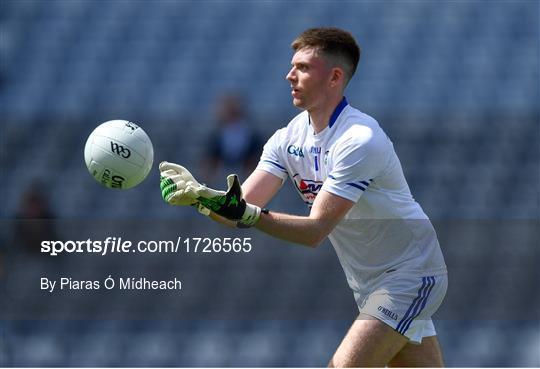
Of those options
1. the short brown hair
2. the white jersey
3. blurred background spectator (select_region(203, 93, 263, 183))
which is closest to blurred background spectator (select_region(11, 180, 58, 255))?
blurred background spectator (select_region(203, 93, 263, 183))

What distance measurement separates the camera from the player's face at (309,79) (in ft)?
15.8

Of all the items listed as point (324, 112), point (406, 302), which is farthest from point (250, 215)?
point (406, 302)

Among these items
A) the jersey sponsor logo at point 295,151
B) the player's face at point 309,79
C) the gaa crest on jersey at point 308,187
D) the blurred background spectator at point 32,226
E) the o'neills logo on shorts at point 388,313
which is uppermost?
the player's face at point 309,79

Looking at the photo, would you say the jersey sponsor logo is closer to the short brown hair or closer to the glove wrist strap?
the short brown hair

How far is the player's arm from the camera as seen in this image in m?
4.49

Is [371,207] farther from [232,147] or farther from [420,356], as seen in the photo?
[232,147]

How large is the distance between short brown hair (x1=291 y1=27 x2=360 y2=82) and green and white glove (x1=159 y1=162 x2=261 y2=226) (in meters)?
0.88

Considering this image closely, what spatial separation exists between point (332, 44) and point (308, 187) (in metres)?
0.69

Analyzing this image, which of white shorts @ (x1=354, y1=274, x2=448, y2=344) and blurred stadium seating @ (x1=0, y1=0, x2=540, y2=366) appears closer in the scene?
white shorts @ (x1=354, y1=274, x2=448, y2=344)

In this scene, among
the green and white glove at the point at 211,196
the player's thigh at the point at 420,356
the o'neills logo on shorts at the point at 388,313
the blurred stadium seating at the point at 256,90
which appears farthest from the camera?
the blurred stadium seating at the point at 256,90

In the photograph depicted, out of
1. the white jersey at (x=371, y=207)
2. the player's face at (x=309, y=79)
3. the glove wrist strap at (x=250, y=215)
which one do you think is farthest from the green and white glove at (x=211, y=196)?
the player's face at (x=309, y=79)

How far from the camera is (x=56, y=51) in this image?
11.8 meters

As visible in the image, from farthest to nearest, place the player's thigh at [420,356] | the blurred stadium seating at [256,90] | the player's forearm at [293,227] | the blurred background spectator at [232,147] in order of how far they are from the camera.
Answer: the blurred stadium seating at [256,90]
the blurred background spectator at [232,147]
the player's thigh at [420,356]
the player's forearm at [293,227]

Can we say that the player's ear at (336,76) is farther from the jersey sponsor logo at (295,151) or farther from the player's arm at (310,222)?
the player's arm at (310,222)
